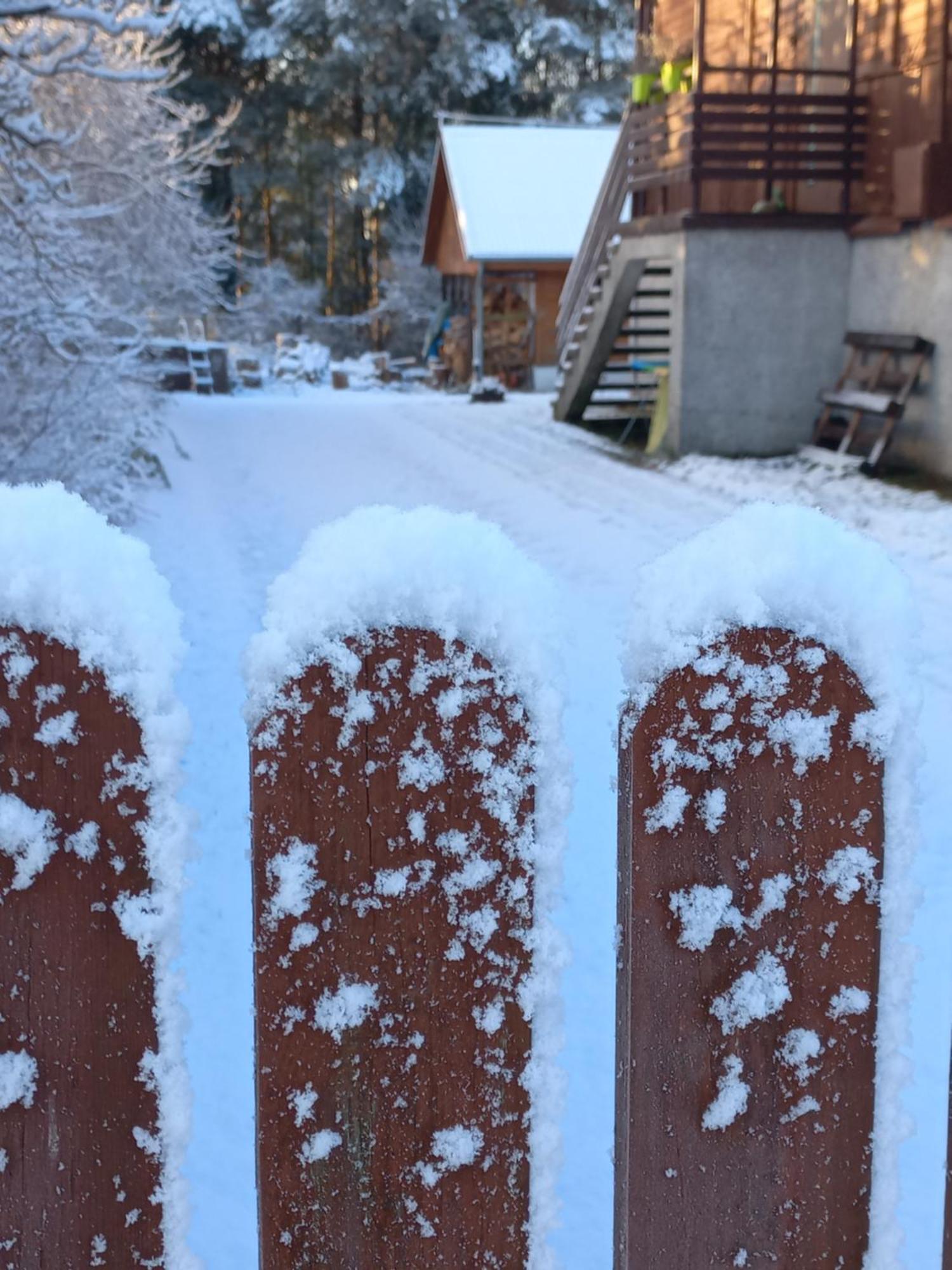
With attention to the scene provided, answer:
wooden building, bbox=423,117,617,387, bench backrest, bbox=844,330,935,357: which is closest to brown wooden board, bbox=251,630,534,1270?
bench backrest, bbox=844,330,935,357

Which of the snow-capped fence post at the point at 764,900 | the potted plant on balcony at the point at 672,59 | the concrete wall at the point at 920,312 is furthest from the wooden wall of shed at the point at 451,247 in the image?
the snow-capped fence post at the point at 764,900

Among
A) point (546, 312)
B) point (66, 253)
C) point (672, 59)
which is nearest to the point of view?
point (66, 253)

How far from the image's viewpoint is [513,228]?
26.7 meters

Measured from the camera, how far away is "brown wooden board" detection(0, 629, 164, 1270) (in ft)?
3.74

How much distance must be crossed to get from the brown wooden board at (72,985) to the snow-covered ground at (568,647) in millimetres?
97

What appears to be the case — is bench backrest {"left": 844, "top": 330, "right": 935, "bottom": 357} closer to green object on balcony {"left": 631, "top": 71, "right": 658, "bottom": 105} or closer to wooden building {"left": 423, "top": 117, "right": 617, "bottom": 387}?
green object on balcony {"left": 631, "top": 71, "right": 658, "bottom": 105}

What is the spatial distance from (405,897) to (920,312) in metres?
11.3

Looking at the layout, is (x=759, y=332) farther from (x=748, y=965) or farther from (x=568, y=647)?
(x=748, y=965)

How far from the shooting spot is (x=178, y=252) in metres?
16.0

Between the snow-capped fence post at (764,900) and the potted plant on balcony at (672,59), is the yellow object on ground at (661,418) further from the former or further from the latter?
the snow-capped fence post at (764,900)

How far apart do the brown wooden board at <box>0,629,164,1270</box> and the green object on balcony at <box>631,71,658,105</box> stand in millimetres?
15156

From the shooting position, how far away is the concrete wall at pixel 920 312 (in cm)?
1099

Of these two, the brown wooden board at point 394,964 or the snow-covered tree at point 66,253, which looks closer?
the brown wooden board at point 394,964

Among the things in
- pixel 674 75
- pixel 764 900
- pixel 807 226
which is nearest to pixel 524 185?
pixel 674 75
